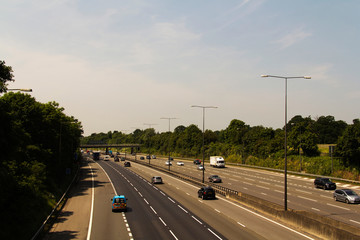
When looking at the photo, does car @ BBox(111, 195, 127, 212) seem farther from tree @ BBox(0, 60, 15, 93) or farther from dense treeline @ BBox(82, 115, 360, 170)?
dense treeline @ BBox(82, 115, 360, 170)

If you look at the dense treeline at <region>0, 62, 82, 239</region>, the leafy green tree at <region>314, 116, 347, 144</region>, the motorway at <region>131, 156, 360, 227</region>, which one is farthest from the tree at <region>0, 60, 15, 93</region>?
the leafy green tree at <region>314, 116, 347, 144</region>

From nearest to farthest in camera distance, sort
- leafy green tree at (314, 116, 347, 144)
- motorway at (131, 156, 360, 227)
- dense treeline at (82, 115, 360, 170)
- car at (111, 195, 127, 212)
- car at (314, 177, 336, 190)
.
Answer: motorway at (131, 156, 360, 227), car at (111, 195, 127, 212), car at (314, 177, 336, 190), dense treeline at (82, 115, 360, 170), leafy green tree at (314, 116, 347, 144)

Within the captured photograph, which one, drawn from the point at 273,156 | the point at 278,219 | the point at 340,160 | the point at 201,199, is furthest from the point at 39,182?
the point at 273,156

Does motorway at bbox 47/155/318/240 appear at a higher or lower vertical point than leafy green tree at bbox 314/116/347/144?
lower

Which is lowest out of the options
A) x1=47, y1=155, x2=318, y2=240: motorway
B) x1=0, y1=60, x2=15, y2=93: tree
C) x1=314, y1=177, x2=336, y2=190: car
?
x1=47, y1=155, x2=318, y2=240: motorway

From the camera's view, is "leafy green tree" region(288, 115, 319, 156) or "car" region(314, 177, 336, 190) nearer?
"car" region(314, 177, 336, 190)

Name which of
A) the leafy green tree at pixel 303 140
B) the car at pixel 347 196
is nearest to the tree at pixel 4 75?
the car at pixel 347 196

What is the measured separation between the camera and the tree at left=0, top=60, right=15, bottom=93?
21.5 metres

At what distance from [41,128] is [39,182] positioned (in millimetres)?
16855

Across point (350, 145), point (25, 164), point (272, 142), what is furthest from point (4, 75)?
point (272, 142)

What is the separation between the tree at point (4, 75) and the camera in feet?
70.4

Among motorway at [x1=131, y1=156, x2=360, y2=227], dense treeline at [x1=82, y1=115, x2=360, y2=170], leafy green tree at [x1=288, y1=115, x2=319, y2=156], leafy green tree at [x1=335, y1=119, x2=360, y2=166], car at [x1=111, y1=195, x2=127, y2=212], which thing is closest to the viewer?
motorway at [x1=131, y1=156, x2=360, y2=227]

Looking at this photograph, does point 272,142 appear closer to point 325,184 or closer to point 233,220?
point 325,184

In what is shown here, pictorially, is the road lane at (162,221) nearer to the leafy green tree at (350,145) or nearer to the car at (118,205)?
the car at (118,205)
